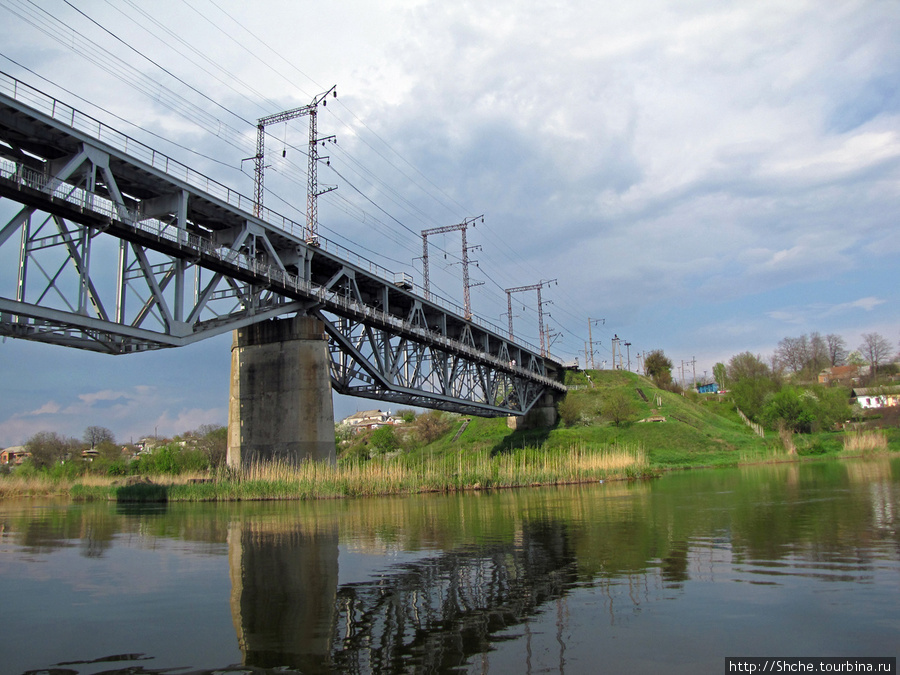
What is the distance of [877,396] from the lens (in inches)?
3290

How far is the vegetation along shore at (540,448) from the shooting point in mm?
33531

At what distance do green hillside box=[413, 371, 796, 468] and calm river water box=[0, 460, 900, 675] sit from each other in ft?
143

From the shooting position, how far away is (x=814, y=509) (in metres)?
18.4

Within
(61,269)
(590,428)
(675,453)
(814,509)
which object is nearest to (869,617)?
(814,509)

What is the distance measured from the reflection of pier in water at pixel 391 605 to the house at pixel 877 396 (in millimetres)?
86217

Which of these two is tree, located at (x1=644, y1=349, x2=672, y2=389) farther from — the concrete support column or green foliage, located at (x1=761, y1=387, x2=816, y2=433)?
the concrete support column

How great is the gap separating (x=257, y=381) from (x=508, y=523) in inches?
969

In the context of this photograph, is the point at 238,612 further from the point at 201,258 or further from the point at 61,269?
the point at 201,258

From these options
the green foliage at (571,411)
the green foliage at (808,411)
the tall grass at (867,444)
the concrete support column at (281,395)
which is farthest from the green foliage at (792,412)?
the concrete support column at (281,395)

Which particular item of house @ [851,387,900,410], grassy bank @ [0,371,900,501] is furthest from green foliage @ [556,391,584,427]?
house @ [851,387,900,410]

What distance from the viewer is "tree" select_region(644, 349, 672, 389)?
109019 millimetres

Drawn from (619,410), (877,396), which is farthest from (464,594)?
(877,396)

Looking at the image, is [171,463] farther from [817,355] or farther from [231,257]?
[817,355]

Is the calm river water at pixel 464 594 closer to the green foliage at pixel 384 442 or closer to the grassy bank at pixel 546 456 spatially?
the grassy bank at pixel 546 456
